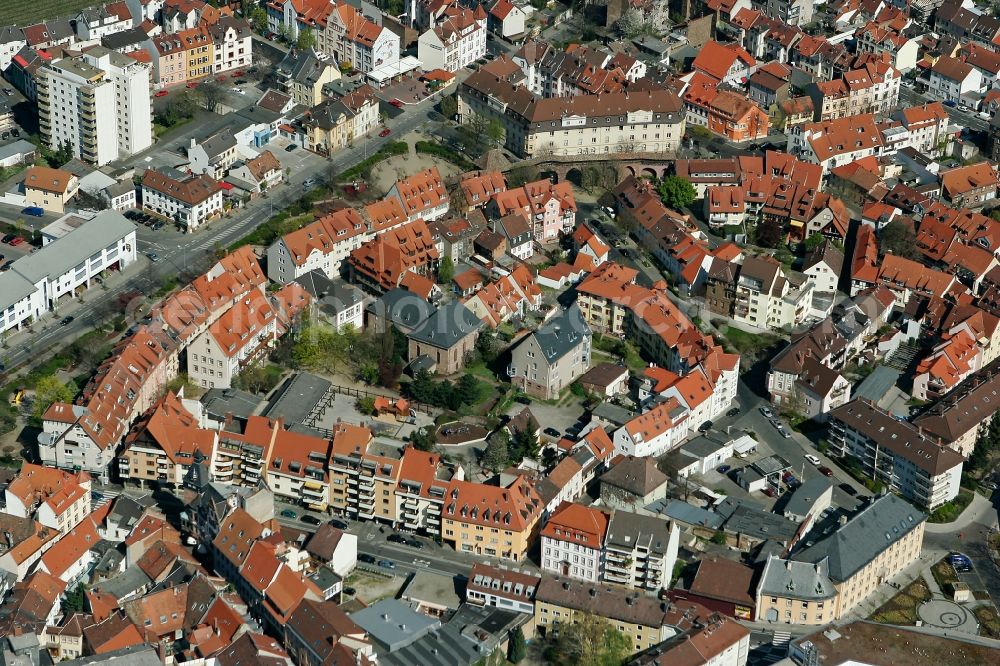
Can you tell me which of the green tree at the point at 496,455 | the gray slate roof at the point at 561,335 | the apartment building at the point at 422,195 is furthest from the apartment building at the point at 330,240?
the green tree at the point at 496,455

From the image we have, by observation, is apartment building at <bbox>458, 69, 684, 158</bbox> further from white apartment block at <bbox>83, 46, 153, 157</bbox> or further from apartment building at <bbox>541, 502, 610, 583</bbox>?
apartment building at <bbox>541, 502, 610, 583</bbox>

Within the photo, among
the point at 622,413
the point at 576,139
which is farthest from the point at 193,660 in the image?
the point at 576,139

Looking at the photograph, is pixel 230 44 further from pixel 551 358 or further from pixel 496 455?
pixel 496 455

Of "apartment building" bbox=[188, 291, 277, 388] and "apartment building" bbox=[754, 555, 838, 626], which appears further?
"apartment building" bbox=[188, 291, 277, 388]

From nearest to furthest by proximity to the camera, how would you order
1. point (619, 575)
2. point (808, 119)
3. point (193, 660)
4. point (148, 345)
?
point (193, 660)
point (619, 575)
point (148, 345)
point (808, 119)

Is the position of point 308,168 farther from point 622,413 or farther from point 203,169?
point 622,413

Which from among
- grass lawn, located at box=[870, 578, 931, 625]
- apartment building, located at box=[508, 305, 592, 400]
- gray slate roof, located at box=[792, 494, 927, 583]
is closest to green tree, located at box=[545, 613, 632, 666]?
gray slate roof, located at box=[792, 494, 927, 583]

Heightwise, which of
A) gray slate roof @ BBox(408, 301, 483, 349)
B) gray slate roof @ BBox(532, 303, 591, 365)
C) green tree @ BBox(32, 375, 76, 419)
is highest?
gray slate roof @ BBox(532, 303, 591, 365)
